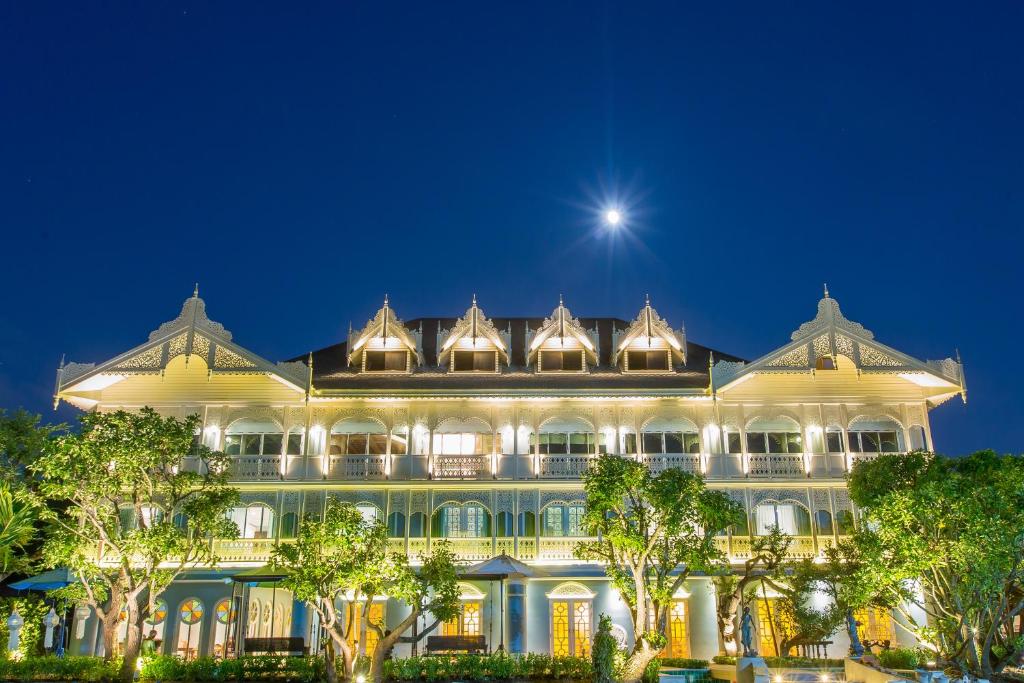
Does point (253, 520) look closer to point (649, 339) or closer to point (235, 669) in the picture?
point (235, 669)

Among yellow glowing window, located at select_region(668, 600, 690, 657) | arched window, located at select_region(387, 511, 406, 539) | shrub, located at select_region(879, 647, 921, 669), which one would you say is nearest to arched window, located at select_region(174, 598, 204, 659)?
arched window, located at select_region(387, 511, 406, 539)

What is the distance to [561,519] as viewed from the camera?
31.1 meters

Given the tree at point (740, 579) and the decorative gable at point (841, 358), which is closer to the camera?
the tree at point (740, 579)

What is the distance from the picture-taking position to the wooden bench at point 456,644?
24.7m

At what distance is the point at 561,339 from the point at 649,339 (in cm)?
341

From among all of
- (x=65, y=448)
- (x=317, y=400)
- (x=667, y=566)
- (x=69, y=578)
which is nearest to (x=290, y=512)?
(x=317, y=400)

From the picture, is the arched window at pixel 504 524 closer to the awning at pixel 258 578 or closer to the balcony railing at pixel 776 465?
the awning at pixel 258 578

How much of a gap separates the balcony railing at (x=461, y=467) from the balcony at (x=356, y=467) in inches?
77.6

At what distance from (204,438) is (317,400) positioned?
445cm

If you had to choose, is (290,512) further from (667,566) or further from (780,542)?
(780,542)

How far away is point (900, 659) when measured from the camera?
2455 cm

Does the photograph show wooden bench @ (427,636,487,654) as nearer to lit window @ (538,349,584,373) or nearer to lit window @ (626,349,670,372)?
lit window @ (538,349,584,373)

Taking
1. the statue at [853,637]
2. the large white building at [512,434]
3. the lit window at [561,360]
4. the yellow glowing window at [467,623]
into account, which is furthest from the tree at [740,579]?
the lit window at [561,360]

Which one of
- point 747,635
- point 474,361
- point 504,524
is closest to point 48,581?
point 504,524
